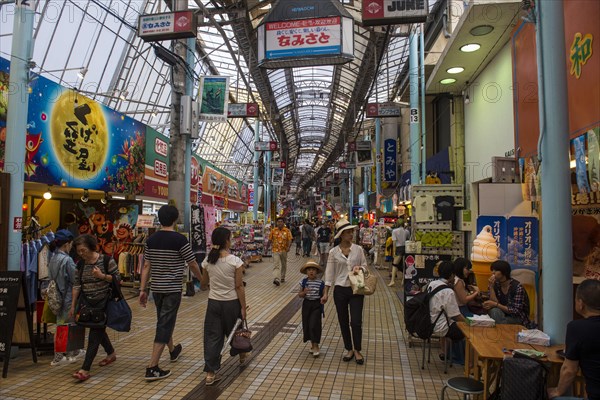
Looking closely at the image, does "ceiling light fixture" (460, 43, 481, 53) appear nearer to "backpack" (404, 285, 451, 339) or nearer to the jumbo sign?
"backpack" (404, 285, 451, 339)

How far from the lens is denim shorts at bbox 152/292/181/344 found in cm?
405

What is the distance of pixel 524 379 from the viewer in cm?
252

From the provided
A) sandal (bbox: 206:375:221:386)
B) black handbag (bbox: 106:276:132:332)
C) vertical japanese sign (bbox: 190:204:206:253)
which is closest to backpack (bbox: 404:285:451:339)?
sandal (bbox: 206:375:221:386)

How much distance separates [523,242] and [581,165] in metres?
1.61

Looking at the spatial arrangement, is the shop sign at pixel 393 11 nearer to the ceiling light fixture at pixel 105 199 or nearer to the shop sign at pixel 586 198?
the shop sign at pixel 586 198

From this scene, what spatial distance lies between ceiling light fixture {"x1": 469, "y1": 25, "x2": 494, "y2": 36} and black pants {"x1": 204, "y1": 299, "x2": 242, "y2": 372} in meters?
5.67

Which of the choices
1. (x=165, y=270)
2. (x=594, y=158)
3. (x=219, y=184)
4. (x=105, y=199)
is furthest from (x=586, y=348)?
(x=219, y=184)

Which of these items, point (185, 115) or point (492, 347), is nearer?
point (492, 347)

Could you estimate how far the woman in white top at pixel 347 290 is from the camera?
4648mm

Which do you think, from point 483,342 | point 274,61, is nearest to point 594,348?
point 483,342

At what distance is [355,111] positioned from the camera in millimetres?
19000

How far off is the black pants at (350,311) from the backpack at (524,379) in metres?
2.13

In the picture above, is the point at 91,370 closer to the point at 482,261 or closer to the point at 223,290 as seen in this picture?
the point at 223,290

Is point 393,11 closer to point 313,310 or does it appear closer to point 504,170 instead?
point 504,170
